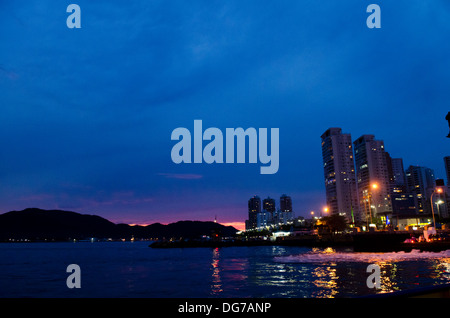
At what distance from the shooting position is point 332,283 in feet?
88.3

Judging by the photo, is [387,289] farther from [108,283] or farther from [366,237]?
[366,237]

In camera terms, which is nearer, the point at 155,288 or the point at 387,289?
the point at 387,289

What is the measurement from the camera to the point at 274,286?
27.3 meters
